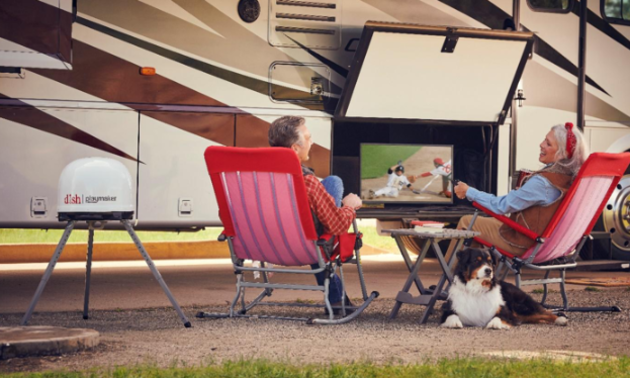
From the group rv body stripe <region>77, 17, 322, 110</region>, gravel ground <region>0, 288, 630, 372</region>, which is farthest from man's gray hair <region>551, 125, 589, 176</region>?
rv body stripe <region>77, 17, 322, 110</region>

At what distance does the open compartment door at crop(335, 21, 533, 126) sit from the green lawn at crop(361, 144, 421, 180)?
282 mm

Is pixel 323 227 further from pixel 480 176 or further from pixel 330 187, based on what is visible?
pixel 480 176

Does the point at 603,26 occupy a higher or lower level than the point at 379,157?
higher

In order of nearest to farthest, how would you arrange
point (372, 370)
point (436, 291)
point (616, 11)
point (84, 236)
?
point (372, 370), point (436, 291), point (616, 11), point (84, 236)

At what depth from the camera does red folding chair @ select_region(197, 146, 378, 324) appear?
17.3 ft

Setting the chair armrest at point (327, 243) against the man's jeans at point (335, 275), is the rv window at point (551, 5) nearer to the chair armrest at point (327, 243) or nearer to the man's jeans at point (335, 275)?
the man's jeans at point (335, 275)

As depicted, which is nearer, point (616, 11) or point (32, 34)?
point (32, 34)

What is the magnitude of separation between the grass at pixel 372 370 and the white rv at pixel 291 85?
3565 mm

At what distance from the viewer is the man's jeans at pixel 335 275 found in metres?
5.82

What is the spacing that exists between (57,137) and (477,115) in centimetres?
364

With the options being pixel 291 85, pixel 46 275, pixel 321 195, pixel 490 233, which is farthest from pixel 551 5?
pixel 46 275

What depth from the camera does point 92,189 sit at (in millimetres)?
4918

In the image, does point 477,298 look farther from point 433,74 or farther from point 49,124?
point 49,124

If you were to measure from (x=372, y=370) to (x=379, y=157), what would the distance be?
4666mm
